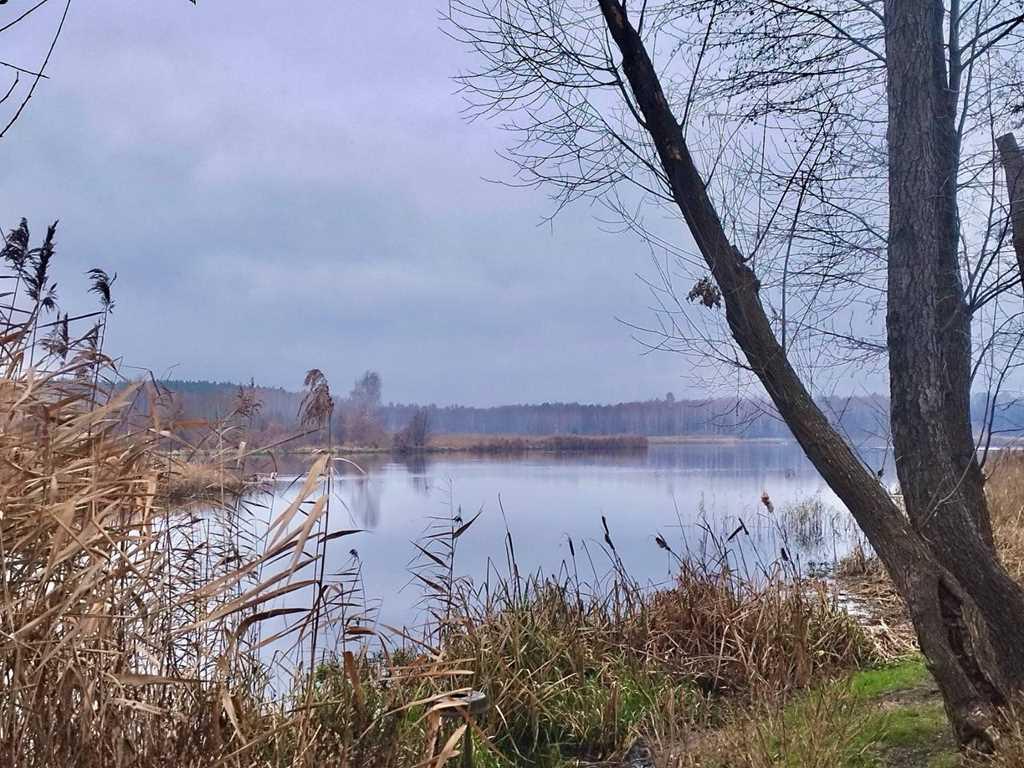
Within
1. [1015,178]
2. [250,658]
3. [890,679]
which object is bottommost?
[890,679]

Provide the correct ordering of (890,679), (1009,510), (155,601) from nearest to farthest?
(155,601) → (890,679) → (1009,510)

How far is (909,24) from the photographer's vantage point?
380 centimetres

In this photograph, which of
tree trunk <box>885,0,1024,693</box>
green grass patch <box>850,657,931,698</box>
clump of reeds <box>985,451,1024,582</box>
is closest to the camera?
tree trunk <box>885,0,1024,693</box>

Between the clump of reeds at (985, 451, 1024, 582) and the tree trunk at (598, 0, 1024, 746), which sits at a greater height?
the tree trunk at (598, 0, 1024, 746)

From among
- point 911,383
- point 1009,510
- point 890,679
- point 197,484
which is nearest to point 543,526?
point 1009,510

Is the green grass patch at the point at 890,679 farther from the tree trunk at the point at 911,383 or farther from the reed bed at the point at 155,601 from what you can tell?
the tree trunk at the point at 911,383

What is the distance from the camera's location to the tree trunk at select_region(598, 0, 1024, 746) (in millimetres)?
3361

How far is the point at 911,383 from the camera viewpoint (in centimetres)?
355

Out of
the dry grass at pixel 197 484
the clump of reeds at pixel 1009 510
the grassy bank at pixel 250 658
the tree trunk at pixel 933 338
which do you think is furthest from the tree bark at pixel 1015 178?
the dry grass at pixel 197 484

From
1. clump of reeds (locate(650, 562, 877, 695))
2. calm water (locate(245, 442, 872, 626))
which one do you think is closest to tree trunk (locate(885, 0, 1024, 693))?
clump of reeds (locate(650, 562, 877, 695))

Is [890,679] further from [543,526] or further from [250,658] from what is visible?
[543,526]

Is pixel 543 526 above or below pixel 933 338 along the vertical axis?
below

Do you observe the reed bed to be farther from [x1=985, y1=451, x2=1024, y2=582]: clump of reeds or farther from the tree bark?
[x1=985, y1=451, x2=1024, y2=582]: clump of reeds

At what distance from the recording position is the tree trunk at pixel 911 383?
132 inches
